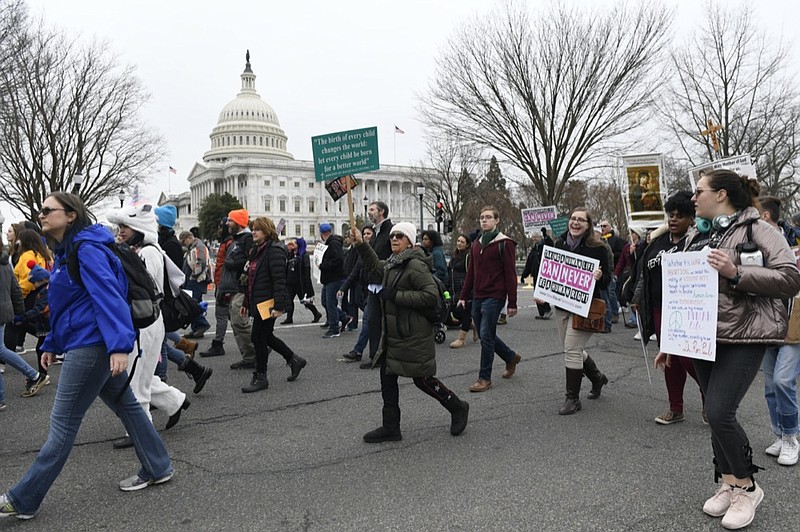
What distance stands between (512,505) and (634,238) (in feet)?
28.0

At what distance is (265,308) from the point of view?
6.41 m

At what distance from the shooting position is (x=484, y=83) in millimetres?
23609

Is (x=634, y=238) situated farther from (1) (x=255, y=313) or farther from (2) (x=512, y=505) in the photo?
(2) (x=512, y=505)

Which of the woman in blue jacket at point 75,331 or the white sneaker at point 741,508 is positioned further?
the woman in blue jacket at point 75,331

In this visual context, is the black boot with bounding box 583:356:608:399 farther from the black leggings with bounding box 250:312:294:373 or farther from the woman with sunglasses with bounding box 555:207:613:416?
the black leggings with bounding box 250:312:294:373

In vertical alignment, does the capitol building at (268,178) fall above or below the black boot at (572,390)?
above

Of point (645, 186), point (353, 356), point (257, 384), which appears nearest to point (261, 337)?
point (257, 384)

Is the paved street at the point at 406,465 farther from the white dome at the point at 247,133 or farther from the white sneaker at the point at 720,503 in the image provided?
the white dome at the point at 247,133

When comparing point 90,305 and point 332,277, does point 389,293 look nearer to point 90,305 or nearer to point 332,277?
point 90,305

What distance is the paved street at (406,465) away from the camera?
3396 mm

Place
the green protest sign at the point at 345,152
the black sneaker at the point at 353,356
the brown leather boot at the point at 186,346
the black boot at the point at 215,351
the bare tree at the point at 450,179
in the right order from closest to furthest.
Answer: the green protest sign at the point at 345,152
the brown leather boot at the point at 186,346
the black sneaker at the point at 353,356
the black boot at the point at 215,351
the bare tree at the point at 450,179

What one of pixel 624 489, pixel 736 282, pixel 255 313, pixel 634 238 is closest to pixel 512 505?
pixel 624 489

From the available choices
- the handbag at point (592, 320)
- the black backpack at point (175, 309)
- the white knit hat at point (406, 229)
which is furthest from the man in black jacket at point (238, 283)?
the handbag at point (592, 320)

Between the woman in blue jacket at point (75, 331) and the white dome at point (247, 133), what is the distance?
123768 mm
